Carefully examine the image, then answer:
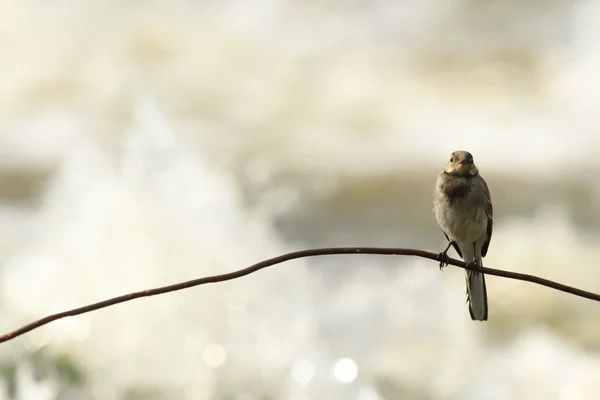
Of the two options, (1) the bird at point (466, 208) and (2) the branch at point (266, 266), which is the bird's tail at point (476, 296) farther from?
(2) the branch at point (266, 266)

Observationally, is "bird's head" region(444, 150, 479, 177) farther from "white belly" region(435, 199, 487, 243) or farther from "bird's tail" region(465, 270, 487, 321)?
"bird's tail" region(465, 270, 487, 321)

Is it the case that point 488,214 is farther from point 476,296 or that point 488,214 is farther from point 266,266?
point 266,266

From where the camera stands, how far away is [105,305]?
4.39m

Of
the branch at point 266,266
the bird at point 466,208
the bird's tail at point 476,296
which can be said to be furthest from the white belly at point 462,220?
the branch at point 266,266

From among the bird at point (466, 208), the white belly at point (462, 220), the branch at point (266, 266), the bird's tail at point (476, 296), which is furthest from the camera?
the white belly at point (462, 220)

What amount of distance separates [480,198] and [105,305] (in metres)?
6.66

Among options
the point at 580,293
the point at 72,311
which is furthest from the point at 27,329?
the point at 580,293

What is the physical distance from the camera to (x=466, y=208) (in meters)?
9.87

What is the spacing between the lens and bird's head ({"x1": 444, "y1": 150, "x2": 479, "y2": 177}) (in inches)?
376

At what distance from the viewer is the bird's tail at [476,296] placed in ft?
29.8

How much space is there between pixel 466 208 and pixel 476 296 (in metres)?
1.28

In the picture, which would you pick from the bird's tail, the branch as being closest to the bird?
the bird's tail

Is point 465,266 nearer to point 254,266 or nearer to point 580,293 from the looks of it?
point 580,293

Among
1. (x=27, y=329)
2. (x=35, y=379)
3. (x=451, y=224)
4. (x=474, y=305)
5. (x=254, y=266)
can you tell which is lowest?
(x=27, y=329)
